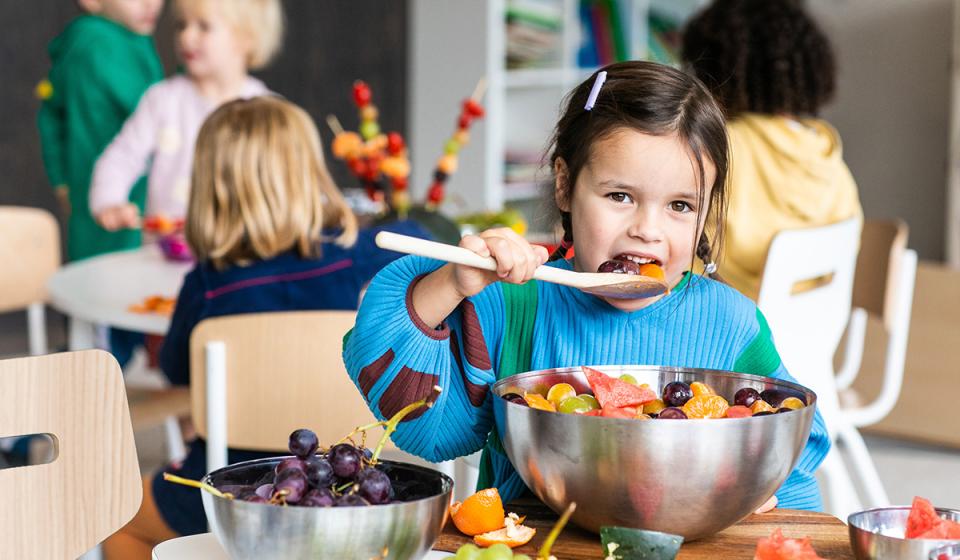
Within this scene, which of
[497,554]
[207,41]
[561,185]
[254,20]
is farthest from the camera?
[254,20]

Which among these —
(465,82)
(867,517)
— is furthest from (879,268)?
(867,517)

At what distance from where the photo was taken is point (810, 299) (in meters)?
2.17

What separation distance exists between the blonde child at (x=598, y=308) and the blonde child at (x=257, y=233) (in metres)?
0.89

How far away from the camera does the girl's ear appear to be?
1248mm

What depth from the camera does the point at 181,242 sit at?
2.63 metres

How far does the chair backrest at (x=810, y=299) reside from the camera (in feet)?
6.61

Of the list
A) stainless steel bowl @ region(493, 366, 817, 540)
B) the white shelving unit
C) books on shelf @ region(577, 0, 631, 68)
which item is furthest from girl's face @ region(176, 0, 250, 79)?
stainless steel bowl @ region(493, 366, 817, 540)

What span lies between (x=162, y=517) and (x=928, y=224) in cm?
312

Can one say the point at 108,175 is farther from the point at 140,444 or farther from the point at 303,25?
the point at 303,25

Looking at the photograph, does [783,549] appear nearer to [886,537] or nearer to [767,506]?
[886,537]

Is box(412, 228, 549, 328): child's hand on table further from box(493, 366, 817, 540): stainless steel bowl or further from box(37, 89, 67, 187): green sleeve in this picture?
box(37, 89, 67, 187): green sleeve

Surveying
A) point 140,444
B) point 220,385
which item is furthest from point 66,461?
point 140,444

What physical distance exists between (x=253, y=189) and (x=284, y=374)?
17.9 inches

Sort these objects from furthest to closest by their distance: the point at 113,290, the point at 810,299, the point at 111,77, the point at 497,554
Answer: the point at 111,77 < the point at 113,290 < the point at 810,299 < the point at 497,554
